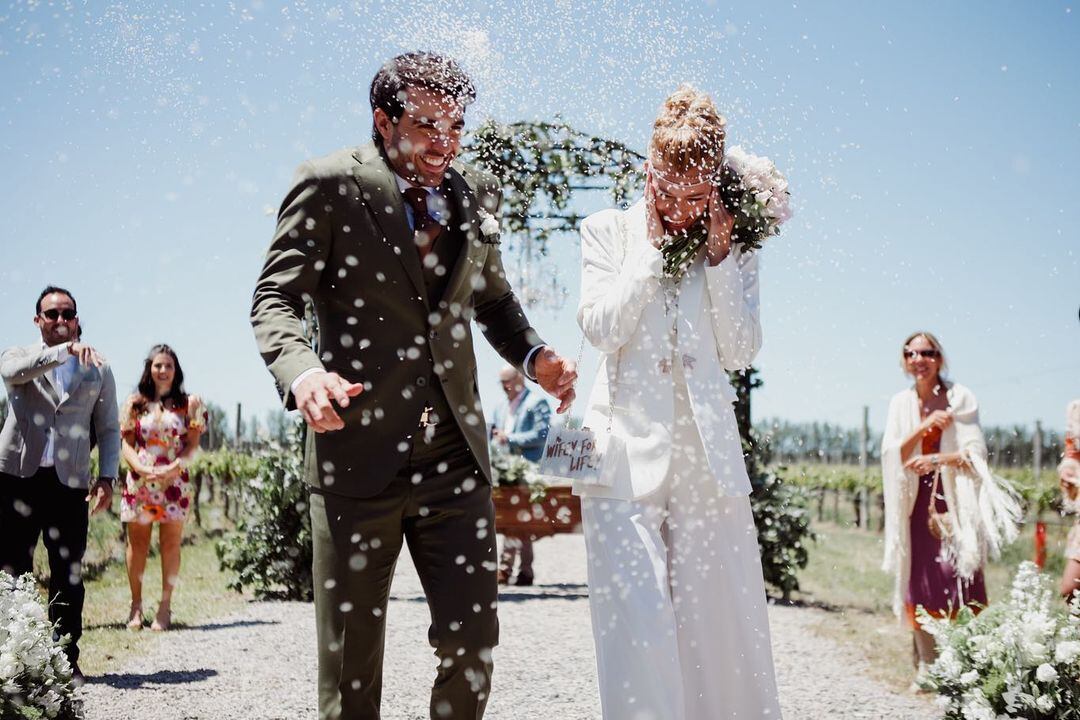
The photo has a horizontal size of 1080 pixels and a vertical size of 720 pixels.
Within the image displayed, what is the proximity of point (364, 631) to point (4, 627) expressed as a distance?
6.31 ft

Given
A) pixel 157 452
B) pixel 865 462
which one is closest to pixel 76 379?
pixel 157 452

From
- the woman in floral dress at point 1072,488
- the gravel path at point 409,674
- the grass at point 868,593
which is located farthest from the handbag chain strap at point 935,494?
the gravel path at point 409,674

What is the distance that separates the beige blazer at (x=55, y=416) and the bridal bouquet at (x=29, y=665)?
1673mm

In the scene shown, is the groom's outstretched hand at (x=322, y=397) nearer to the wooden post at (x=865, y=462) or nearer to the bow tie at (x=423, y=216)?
the bow tie at (x=423, y=216)

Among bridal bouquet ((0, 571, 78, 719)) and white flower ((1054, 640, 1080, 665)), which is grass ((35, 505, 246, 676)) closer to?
bridal bouquet ((0, 571, 78, 719))

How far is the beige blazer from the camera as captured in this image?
5.89 metres

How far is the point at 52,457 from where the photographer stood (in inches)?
233

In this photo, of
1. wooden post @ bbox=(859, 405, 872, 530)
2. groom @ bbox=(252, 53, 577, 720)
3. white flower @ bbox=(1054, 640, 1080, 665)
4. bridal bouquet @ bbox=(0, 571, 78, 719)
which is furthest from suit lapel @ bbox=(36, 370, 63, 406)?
wooden post @ bbox=(859, 405, 872, 530)

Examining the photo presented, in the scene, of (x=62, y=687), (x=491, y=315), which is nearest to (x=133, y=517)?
(x=62, y=687)

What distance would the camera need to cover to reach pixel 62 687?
420cm

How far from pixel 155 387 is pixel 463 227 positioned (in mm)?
5802

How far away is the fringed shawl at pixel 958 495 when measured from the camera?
20.4 feet

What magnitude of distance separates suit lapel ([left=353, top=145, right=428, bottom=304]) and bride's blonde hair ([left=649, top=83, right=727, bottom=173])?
3.07 ft

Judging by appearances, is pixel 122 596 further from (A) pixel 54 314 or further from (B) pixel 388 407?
(B) pixel 388 407
